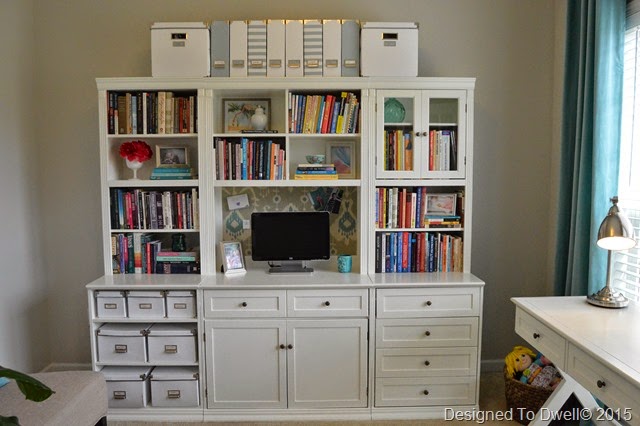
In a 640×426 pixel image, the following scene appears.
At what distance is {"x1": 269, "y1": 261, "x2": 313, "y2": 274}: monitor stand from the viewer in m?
Result: 2.64

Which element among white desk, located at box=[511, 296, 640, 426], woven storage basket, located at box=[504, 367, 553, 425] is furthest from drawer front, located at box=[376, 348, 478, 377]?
white desk, located at box=[511, 296, 640, 426]

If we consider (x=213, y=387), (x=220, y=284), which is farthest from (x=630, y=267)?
(x=213, y=387)

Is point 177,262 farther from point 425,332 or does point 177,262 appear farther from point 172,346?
point 425,332

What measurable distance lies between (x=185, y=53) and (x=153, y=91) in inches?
12.4

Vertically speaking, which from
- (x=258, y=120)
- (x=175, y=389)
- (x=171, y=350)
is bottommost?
(x=175, y=389)

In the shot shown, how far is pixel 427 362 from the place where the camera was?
2.42 m

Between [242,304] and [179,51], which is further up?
[179,51]

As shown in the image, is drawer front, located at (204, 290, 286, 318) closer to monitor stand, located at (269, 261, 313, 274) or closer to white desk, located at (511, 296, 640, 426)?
monitor stand, located at (269, 261, 313, 274)

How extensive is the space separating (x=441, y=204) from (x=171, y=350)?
1.82 metres

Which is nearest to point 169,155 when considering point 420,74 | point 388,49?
point 388,49

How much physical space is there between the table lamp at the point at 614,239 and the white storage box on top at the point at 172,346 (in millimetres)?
2053

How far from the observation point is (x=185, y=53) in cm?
250

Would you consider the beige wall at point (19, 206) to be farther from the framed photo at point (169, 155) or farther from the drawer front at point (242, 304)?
the drawer front at point (242, 304)

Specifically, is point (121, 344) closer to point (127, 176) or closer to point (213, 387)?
point (213, 387)
